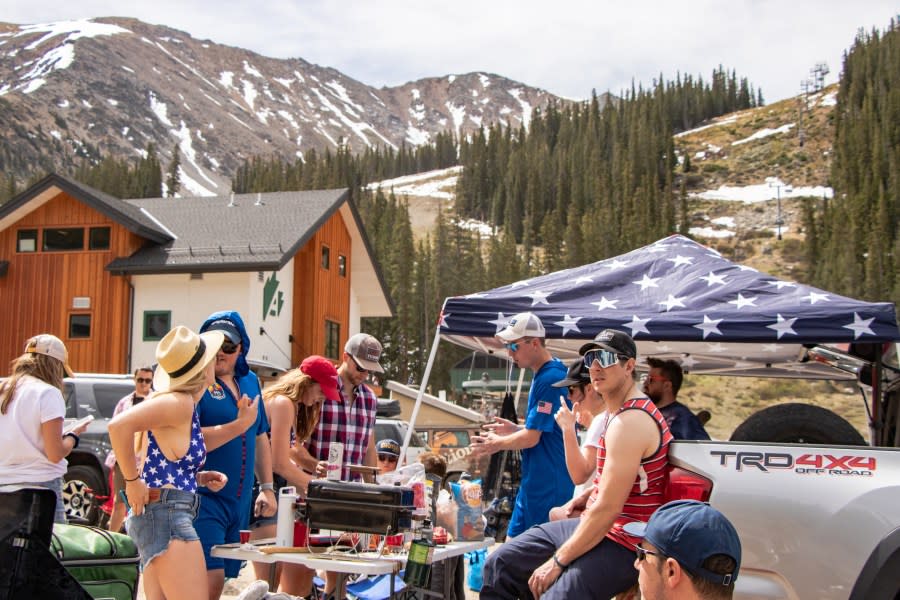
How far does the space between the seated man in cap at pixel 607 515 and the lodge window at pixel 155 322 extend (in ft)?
81.1

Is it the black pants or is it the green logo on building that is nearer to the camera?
the black pants

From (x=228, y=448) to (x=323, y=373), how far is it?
2.83 feet

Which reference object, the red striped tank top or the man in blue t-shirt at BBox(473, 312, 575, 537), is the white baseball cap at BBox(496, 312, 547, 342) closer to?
the man in blue t-shirt at BBox(473, 312, 575, 537)

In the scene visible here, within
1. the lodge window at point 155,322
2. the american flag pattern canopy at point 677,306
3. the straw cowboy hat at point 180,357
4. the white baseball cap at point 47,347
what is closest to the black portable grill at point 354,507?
the straw cowboy hat at point 180,357

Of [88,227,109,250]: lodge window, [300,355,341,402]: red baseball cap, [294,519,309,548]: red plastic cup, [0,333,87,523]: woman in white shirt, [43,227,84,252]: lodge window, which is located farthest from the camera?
[43,227,84,252]: lodge window

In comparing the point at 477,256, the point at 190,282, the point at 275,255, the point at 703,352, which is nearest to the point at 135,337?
the point at 190,282

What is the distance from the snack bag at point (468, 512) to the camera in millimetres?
4668

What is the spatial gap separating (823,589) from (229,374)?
9.57 feet

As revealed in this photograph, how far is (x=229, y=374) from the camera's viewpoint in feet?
14.5

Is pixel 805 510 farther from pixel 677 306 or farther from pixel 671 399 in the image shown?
pixel 677 306

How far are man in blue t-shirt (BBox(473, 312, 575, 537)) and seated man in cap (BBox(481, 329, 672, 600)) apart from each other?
43.5 inches

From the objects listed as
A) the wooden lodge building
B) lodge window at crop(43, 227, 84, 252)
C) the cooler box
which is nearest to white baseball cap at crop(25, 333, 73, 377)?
the cooler box

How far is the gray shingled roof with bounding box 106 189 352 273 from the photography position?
2738 cm

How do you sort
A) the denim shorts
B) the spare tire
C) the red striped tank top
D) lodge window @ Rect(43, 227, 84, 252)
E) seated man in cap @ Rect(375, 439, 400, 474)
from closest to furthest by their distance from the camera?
the denim shorts, the red striped tank top, the spare tire, seated man in cap @ Rect(375, 439, 400, 474), lodge window @ Rect(43, 227, 84, 252)
